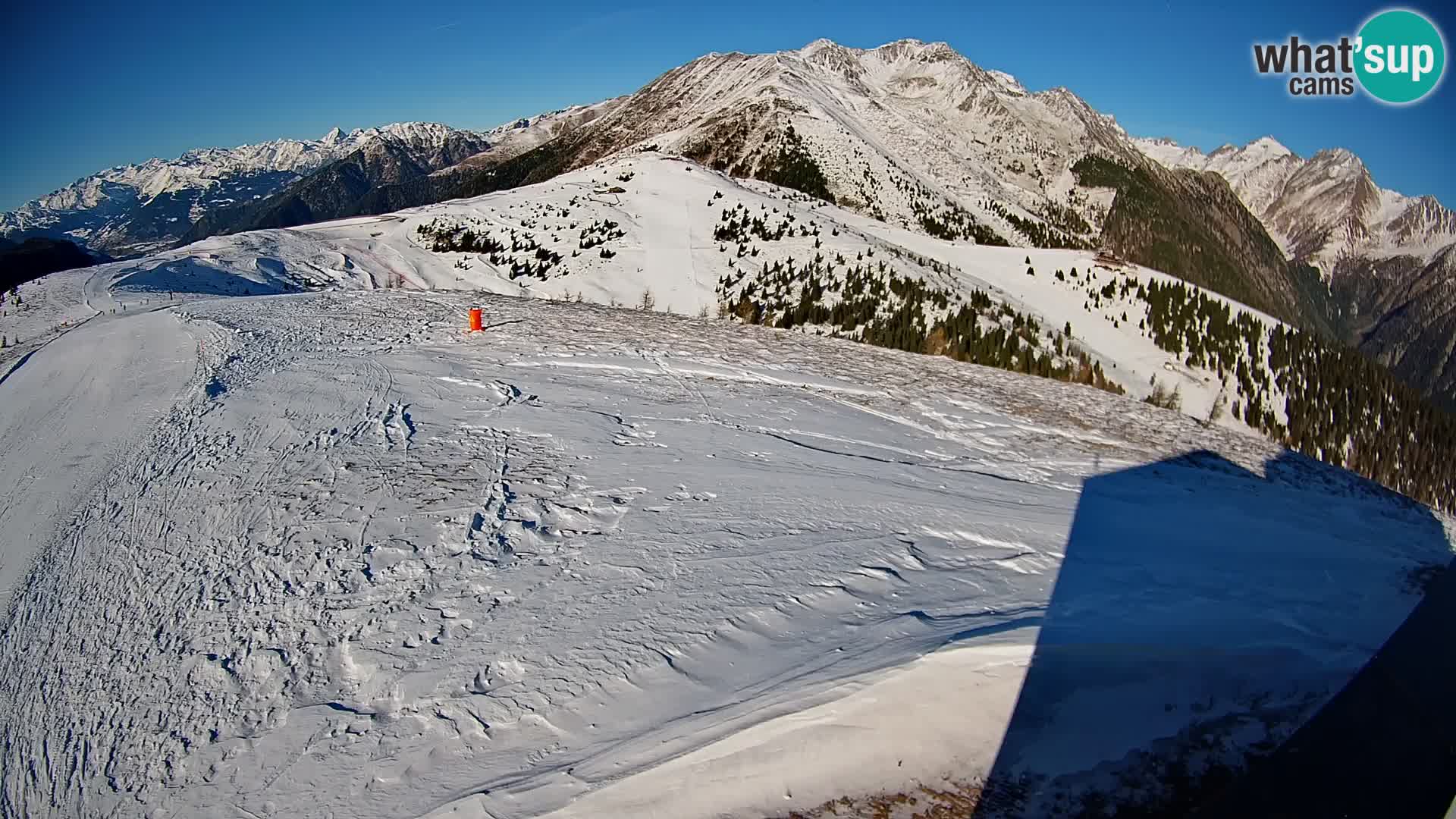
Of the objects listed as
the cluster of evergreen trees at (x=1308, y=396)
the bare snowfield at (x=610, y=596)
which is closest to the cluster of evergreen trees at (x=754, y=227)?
the cluster of evergreen trees at (x=1308, y=396)

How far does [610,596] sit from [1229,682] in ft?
13.6

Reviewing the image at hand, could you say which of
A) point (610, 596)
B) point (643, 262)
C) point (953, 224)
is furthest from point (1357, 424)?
point (953, 224)

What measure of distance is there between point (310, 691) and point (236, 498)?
2.89 meters

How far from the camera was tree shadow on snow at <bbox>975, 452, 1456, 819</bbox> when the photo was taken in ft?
12.2

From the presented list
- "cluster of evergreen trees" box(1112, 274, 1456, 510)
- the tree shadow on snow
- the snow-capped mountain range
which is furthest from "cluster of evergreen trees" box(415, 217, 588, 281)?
the snow-capped mountain range

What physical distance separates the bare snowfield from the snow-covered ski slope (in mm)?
9444

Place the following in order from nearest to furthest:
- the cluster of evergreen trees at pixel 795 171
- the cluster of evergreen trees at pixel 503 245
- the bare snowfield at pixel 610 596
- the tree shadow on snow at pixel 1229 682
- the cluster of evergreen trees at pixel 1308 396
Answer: the bare snowfield at pixel 610 596 < the tree shadow on snow at pixel 1229 682 < the cluster of evergreen trees at pixel 1308 396 < the cluster of evergreen trees at pixel 503 245 < the cluster of evergreen trees at pixel 795 171

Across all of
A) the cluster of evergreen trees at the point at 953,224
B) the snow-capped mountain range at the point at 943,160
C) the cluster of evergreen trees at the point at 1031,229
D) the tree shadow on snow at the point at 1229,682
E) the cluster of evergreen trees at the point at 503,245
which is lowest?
the tree shadow on snow at the point at 1229,682

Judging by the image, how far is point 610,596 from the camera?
16.0 feet

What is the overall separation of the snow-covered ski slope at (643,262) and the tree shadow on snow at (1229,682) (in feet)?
40.3

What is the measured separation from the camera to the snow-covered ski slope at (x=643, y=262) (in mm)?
18562

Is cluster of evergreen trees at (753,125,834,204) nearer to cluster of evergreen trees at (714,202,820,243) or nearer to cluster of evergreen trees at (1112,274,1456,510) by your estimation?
cluster of evergreen trees at (714,202,820,243)

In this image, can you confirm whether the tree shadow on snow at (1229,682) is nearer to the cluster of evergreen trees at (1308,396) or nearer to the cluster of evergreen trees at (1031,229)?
the cluster of evergreen trees at (1308,396)

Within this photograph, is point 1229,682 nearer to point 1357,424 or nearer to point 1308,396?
point 1308,396
